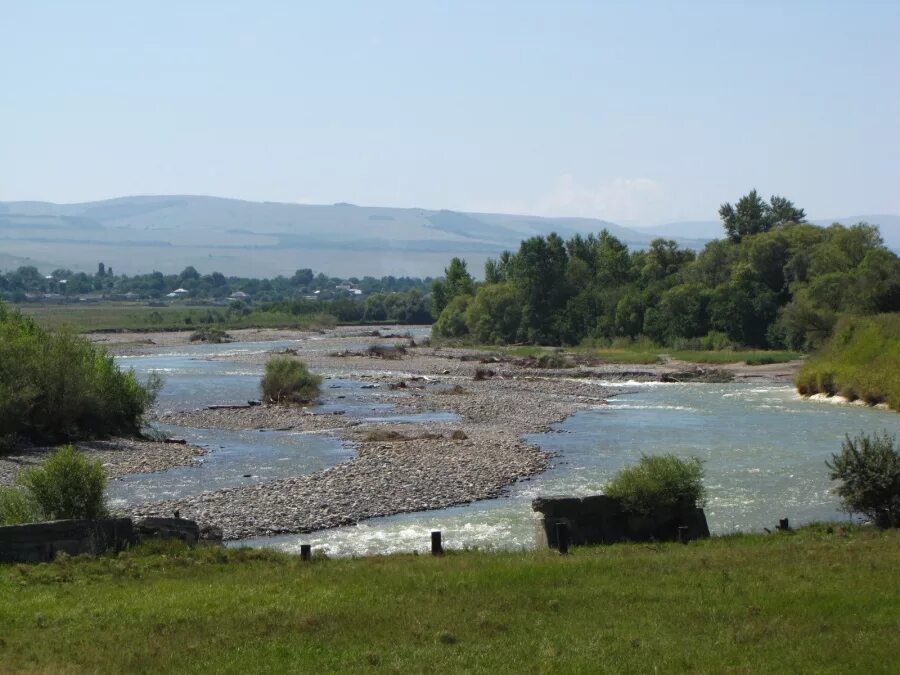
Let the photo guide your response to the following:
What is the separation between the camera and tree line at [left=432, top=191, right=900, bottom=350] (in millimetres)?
98438

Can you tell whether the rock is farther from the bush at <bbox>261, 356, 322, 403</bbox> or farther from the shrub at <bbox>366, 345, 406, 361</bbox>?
the shrub at <bbox>366, 345, 406, 361</bbox>

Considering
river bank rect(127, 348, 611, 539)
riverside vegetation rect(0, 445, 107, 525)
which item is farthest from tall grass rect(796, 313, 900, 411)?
riverside vegetation rect(0, 445, 107, 525)

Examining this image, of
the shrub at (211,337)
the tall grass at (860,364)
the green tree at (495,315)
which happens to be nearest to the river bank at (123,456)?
the tall grass at (860,364)

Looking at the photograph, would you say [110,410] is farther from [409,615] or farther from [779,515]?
[409,615]

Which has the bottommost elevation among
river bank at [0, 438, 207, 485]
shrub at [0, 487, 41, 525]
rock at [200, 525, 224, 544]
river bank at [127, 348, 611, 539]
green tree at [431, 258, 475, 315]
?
river bank at [0, 438, 207, 485]

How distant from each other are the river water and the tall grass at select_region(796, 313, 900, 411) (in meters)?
2.06

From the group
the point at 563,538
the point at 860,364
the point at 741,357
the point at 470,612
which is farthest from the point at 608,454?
the point at 741,357

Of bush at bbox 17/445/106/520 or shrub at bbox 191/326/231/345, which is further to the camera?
shrub at bbox 191/326/231/345

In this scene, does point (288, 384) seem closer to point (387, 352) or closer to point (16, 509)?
point (16, 509)

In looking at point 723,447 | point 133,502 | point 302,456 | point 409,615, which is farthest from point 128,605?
point 723,447

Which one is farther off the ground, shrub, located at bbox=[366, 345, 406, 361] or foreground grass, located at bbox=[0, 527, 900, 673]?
foreground grass, located at bbox=[0, 527, 900, 673]

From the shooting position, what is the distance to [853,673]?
1344 centimetres

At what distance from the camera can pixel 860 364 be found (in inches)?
2857

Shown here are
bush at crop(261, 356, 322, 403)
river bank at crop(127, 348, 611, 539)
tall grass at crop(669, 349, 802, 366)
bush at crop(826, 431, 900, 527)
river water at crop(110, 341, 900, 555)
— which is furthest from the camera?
tall grass at crop(669, 349, 802, 366)
